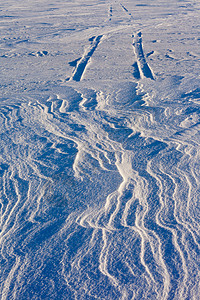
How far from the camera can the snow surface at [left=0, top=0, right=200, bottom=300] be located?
7.32ft

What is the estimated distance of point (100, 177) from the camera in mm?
3309

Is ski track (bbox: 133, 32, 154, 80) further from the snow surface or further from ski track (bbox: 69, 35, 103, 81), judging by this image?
ski track (bbox: 69, 35, 103, 81)

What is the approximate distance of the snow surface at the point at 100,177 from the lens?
2232mm

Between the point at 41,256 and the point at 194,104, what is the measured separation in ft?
12.3

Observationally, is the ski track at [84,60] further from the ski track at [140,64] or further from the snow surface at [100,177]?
the ski track at [140,64]

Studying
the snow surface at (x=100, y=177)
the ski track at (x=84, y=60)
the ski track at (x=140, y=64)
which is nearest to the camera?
the snow surface at (x=100, y=177)

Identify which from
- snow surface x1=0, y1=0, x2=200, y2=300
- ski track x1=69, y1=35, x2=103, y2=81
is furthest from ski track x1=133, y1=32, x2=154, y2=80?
ski track x1=69, y1=35, x2=103, y2=81

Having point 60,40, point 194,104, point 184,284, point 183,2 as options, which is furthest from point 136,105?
point 183,2

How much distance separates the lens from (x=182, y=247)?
7.82 feet

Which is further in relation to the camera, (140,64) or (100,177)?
(140,64)

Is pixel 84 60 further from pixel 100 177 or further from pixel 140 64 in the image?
pixel 100 177

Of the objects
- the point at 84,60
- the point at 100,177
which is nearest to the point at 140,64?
the point at 84,60

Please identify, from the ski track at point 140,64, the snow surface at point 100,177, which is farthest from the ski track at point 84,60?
the ski track at point 140,64

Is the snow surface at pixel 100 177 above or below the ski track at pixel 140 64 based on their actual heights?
below
